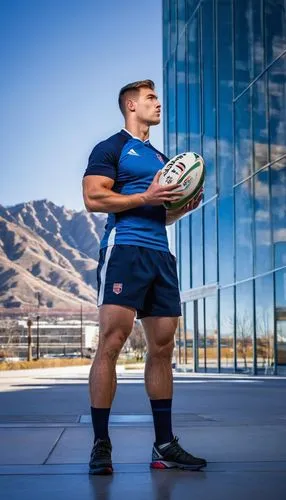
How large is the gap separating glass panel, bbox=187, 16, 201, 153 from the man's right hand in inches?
1000

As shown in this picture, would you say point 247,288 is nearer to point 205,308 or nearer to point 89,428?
point 205,308

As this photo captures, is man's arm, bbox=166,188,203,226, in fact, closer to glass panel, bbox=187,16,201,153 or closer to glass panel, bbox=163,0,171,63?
glass panel, bbox=187,16,201,153

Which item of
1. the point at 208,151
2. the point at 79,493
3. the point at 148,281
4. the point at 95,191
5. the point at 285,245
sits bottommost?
the point at 79,493

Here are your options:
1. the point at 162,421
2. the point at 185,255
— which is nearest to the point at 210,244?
the point at 185,255

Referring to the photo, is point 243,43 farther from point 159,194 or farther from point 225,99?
point 159,194

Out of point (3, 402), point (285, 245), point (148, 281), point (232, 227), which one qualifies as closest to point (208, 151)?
point (232, 227)

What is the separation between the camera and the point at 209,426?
238 inches

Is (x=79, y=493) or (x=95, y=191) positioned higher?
(x=95, y=191)

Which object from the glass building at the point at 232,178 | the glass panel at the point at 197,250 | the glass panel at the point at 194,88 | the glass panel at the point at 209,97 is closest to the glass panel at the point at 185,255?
the glass building at the point at 232,178

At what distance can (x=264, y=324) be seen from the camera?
2233 centimetres

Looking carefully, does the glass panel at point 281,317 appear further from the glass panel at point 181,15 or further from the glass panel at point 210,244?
the glass panel at point 181,15

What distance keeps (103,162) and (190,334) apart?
26.7 m

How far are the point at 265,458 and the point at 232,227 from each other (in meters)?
21.2

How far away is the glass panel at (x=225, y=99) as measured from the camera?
85.2 feet
